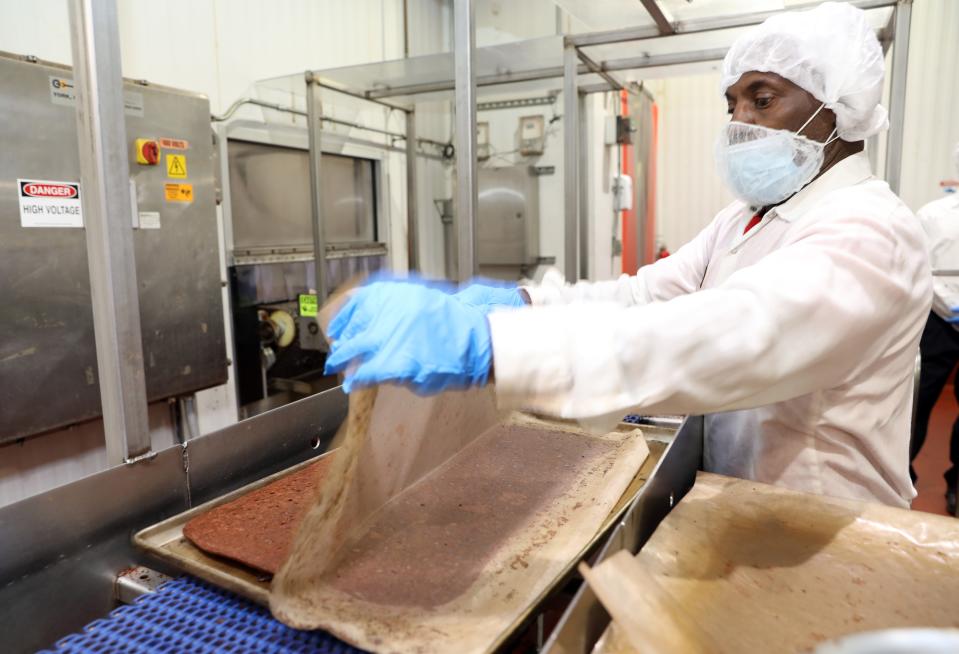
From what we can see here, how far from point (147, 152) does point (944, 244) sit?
3.54 meters

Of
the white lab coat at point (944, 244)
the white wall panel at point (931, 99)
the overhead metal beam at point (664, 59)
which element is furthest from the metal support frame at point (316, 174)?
the white wall panel at point (931, 99)

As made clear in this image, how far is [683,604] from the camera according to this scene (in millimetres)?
710

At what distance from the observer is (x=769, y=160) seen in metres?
1.16

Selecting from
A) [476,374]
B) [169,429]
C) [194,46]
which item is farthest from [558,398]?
[194,46]

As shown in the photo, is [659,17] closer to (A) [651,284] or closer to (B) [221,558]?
(A) [651,284]

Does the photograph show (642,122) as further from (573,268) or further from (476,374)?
(476,374)

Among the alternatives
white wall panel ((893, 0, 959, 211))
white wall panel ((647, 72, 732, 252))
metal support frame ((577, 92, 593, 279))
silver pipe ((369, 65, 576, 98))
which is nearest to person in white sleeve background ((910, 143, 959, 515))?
metal support frame ((577, 92, 593, 279))

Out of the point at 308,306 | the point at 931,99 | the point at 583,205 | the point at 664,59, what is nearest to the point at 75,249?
the point at 308,306

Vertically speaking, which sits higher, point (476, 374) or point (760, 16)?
point (760, 16)

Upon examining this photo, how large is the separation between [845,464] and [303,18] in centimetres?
338

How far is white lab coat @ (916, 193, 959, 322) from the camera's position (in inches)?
113

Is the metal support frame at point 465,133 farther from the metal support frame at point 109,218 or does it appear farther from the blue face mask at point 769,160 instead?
the metal support frame at point 109,218

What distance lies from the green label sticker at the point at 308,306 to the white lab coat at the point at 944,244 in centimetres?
290

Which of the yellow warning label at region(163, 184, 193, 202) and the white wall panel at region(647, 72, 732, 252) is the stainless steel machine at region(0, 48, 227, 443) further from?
the white wall panel at region(647, 72, 732, 252)
